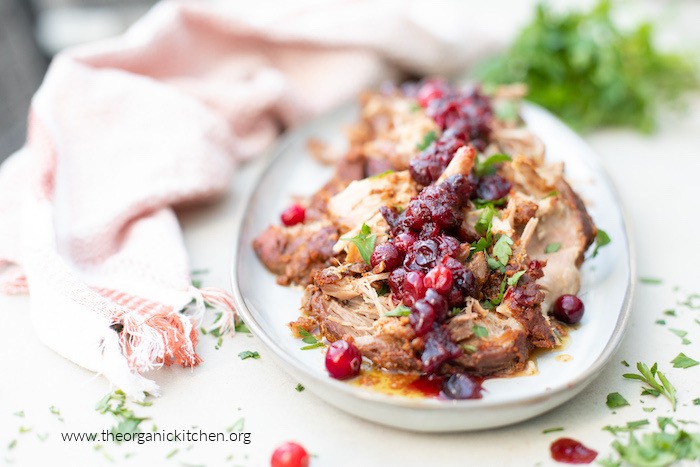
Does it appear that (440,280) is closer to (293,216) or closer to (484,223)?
(484,223)

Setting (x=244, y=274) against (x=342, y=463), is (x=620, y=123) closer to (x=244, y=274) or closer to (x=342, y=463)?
(x=244, y=274)

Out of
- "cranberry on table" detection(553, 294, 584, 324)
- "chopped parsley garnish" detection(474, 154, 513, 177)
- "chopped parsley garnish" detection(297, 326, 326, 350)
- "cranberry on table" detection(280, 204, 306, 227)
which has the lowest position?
"cranberry on table" detection(280, 204, 306, 227)

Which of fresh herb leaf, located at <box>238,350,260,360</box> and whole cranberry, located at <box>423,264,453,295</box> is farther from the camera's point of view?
fresh herb leaf, located at <box>238,350,260,360</box>

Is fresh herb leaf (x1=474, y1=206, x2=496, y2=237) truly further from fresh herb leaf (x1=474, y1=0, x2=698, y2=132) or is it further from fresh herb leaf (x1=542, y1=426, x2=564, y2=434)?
fresh herb leaf (x1=474, y1=0, x2=698, y2=132)

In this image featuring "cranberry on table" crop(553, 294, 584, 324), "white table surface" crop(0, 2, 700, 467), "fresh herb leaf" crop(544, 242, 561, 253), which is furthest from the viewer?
"fresh herb leaf" crop(544, 242, 561, 253)

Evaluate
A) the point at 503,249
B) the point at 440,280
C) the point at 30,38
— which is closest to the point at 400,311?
the point at 440,280

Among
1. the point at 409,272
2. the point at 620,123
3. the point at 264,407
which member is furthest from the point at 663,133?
the point at 264,407

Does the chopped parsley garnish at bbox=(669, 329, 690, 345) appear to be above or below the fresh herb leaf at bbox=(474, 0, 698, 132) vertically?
below

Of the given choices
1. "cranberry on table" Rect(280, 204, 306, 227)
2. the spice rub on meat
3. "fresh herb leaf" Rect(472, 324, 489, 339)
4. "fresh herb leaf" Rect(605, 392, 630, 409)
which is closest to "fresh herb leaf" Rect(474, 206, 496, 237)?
the spice rub on meat
